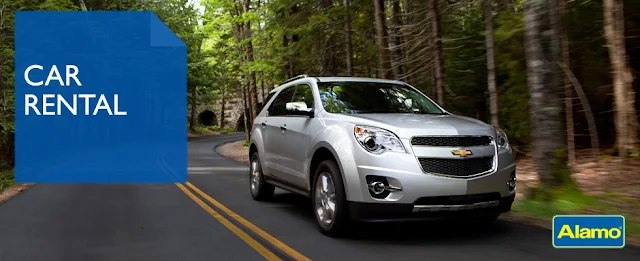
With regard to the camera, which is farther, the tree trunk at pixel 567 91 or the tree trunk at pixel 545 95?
the tree trunk at pixel 567 91

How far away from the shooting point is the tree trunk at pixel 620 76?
12297 millimetres

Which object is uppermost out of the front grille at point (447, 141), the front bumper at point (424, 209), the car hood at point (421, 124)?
the car hood at point (421, 124)

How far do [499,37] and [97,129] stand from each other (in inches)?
1405

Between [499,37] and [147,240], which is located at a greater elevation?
[499,37]

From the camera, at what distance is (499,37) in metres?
14.4

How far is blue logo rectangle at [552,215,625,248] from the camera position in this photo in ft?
20.1

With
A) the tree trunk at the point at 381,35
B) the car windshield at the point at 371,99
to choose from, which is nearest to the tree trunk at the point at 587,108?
the tree trunk at the point at 381,35

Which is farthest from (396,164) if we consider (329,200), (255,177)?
(255,177)

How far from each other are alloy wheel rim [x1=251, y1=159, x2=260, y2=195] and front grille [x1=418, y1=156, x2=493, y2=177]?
14.3ft

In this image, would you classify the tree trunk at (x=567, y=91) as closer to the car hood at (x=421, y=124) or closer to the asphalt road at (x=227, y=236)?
the asphalt road at (x=227, y=236)

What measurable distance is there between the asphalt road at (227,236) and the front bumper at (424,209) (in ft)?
1.02

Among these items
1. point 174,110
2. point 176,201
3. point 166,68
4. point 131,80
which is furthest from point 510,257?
point 174,110

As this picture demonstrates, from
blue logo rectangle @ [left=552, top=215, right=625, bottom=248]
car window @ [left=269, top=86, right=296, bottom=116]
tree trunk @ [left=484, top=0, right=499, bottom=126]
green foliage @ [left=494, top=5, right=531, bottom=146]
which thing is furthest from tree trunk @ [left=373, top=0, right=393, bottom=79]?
blue logo rectangle @ [left=552, top=215, right=625, bottom=248]

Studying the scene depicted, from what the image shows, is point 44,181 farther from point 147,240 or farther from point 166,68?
point 166,68
